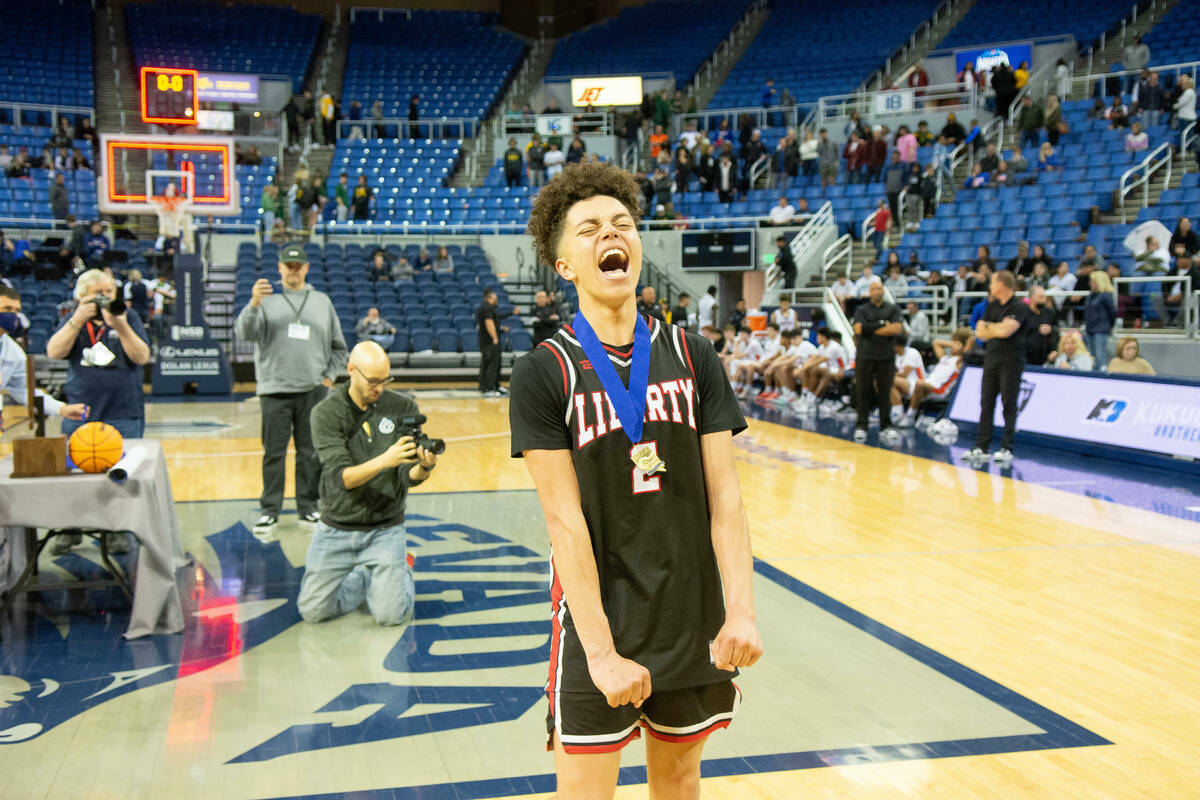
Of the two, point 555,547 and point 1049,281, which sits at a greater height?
point 1049,281

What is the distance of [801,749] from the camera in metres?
3.60

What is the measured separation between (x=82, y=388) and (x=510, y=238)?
1730 centimetres

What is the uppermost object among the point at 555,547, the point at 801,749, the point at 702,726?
the point at 555,547

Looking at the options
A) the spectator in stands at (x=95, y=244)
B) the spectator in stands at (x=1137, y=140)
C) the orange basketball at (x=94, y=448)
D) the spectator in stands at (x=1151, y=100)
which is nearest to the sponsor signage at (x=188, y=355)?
the spectator in stands at (x=95, y=244)

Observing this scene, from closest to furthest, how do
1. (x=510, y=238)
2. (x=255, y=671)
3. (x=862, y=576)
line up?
(x=255, y=671), (x=862, y=576), (x=510, y=238)

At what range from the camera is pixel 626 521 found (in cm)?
208

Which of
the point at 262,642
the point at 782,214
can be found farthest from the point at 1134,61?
the point at 262,642

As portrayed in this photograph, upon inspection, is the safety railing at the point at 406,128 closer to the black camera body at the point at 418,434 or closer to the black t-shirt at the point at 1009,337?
the black t-shirt at the point at 1009,337

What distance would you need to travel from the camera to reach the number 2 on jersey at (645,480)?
2074mm

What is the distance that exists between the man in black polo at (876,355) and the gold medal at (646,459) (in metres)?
8.83

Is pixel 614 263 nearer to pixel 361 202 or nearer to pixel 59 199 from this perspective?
pixel 361 202

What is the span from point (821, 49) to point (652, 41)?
5.31m

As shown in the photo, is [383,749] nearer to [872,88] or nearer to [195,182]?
[195,182]

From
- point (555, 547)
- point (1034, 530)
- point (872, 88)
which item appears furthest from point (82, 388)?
point (872, 88)
